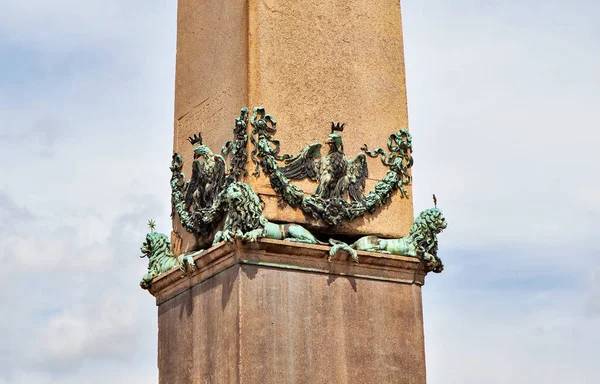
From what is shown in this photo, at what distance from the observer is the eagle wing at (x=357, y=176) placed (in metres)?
15.8

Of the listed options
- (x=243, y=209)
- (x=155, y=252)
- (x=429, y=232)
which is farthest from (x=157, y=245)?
(x=429, y=232)

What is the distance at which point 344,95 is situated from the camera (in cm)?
1609

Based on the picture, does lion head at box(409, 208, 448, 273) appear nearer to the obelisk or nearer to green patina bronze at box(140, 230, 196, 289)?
the obelisk

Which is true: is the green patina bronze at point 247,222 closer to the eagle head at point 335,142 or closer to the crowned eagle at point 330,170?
the crowned eagle at point 330,170

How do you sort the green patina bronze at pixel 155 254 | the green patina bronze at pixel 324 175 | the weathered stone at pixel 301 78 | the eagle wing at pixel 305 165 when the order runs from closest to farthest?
the green patina bronze at pixel 324 175 < the eagle wing at pixel 305 165 < the weathered stone at pixel 301 78 < the green patina bronze at pixel 155 254

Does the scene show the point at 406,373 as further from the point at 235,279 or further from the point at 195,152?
the point at 195,152

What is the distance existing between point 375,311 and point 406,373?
0.77 meters

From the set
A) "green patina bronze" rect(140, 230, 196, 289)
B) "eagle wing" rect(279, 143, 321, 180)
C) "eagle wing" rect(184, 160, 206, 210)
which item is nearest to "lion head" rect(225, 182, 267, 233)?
"eagle wing" rect(279, 143, 321, 180)

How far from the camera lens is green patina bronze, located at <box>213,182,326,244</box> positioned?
14820 mm

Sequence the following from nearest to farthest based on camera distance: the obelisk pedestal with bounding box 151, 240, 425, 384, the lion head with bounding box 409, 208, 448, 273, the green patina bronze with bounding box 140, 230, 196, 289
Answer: the obelisk pedestal with bounding box 151, 240, 425, 384 → the lion head with bounding box 409, 208, 448, 273 → the green patina bronze with bounding box 140, 230, 196, 289

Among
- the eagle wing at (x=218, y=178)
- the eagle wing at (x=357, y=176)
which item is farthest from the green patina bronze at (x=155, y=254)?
the eagle wing at (x=357, y=176)

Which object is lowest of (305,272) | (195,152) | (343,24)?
(305,272)

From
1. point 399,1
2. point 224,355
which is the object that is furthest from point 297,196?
point 399,1

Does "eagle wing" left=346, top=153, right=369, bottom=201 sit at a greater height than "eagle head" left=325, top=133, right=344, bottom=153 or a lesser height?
lesser
